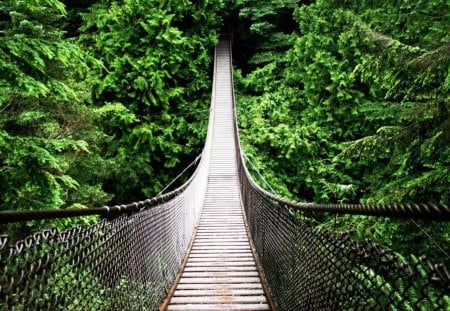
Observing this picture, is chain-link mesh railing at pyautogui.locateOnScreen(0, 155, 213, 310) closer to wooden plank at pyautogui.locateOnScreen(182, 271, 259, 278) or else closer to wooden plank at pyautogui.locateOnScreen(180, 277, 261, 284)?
wooden plank at pyautogui.locateOnScreen(180, 277, 261, 284)

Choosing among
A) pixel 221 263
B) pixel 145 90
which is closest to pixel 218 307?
pixel 221 263

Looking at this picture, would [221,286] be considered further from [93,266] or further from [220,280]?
[93,266]

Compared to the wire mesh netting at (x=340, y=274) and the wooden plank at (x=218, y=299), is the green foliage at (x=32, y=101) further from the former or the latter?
the wire mesh netting at (x=340, y=274)

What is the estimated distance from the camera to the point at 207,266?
4281 mm

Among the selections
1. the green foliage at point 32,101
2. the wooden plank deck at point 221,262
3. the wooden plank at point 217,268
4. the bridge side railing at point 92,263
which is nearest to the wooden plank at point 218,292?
the wooden plank deck at point 221,262

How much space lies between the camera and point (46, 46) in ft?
11.8

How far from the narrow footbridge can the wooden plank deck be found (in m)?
0.01

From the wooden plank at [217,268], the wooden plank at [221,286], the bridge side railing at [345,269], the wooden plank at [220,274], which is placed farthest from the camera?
the wooden plank at [217,268]

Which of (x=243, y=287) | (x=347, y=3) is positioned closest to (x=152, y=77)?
(x=347, y=3)

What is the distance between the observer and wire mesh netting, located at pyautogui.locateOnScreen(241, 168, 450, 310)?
1.00 metres

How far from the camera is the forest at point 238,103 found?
3.83 metres

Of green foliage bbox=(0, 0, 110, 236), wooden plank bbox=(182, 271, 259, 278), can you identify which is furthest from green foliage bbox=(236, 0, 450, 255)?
green foliage bbox=(0, 0, 110, 236)

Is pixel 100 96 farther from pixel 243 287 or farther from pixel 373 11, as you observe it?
pixel 243 287

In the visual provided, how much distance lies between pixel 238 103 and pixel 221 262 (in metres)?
10.1
